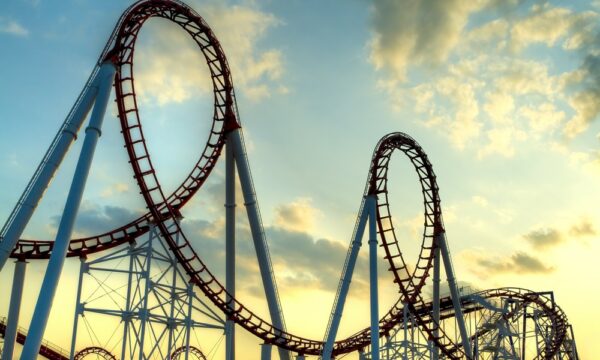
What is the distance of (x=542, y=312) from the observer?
3303 cm

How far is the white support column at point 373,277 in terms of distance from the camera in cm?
2019

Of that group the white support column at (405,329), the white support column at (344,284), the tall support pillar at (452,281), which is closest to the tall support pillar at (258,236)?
the white support column at (344,284)

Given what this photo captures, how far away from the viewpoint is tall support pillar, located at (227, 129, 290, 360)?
20.6m

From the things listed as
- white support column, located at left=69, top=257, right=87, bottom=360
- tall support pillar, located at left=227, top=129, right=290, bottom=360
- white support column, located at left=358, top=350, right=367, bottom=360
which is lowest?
white support column, located at left=69, top=257, right=87, bottom=360

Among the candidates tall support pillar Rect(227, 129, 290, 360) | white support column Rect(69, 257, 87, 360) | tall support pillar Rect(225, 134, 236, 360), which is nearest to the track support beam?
tall support pillar Rect(227, 129, 290, 360)

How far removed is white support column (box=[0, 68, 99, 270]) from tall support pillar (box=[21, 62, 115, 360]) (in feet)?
2.41

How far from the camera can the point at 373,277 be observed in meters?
21.4

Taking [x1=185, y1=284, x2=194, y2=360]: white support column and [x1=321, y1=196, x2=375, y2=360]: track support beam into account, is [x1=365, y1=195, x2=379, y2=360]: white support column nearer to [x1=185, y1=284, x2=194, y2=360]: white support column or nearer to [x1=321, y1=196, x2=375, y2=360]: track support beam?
[x1=321, y1=196, x2=375, y2=360]: track support beam

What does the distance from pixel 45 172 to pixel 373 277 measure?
467 inches

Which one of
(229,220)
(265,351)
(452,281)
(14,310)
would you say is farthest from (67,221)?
(452,281)

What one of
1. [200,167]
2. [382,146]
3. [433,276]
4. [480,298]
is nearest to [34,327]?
[200,167]

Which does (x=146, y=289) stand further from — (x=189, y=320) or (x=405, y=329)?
(x=405, y=329)

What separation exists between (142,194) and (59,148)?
3811 millimetres

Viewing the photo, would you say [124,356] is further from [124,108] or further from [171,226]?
[124,108]
